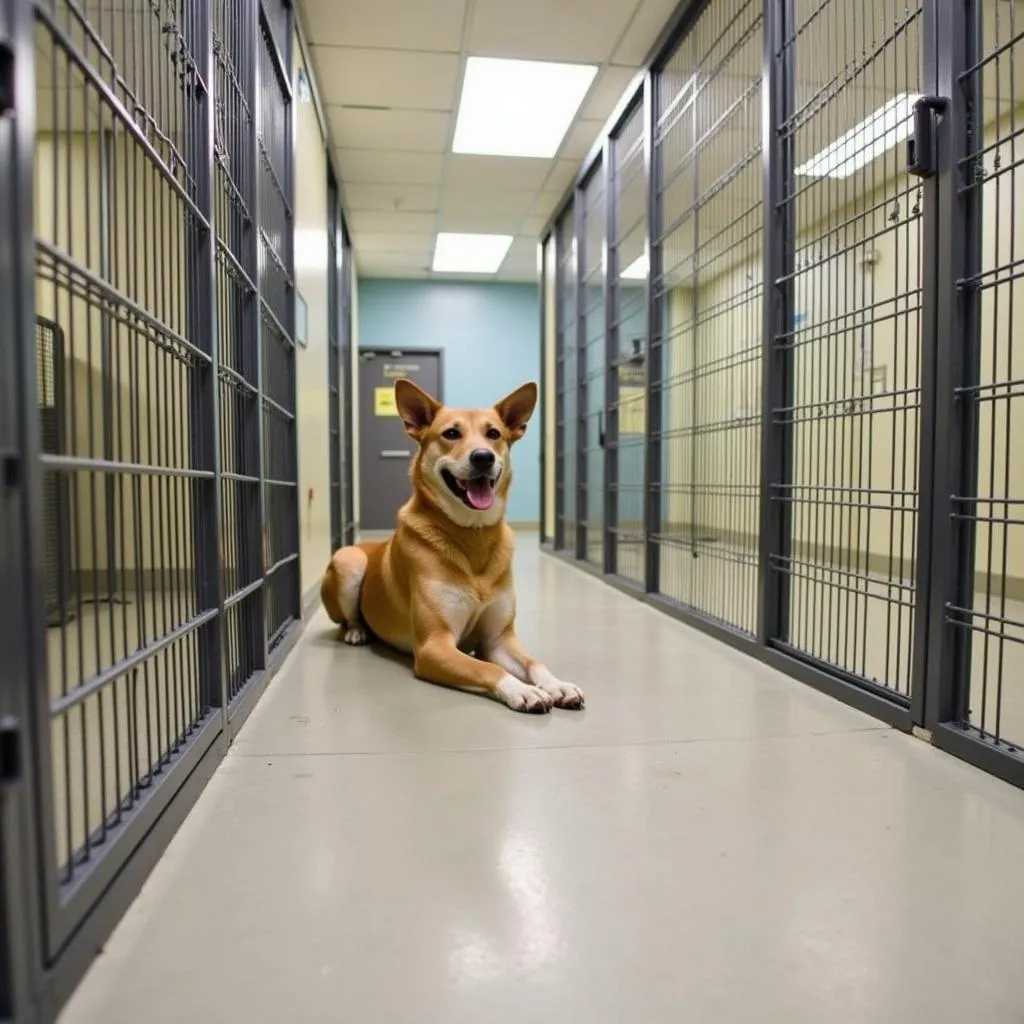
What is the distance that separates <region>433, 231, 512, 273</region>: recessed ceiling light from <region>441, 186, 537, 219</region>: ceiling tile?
0.63 metres

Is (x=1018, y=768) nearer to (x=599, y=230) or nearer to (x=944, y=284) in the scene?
(x=944, y=284)

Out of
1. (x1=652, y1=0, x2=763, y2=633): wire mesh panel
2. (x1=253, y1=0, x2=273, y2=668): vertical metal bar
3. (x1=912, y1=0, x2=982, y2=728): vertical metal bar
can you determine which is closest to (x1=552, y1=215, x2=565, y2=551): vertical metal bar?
(x1=652, y1=0, x2=763, y2=633): wire mesh panel

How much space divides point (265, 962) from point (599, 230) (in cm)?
552

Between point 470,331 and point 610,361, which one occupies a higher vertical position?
point 470,331

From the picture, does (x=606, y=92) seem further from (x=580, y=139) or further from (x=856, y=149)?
(x=856, y=149)

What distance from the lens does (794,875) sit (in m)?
1.08

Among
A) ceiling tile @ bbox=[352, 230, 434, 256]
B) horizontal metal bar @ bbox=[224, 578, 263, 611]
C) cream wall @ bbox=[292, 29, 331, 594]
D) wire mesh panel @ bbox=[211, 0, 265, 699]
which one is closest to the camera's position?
horizontal metal bar @ bbox=[224, 578, 263, 611]

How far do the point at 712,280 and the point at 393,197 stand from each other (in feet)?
12.6

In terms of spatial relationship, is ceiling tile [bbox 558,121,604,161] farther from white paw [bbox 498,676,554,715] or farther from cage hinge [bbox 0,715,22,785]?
cage hinge [bbox 0,715,22,785]

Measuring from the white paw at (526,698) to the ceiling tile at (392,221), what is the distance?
5586 millimetres

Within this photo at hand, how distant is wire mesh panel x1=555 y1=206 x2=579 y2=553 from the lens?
232 inches

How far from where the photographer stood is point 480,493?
2.29 metres

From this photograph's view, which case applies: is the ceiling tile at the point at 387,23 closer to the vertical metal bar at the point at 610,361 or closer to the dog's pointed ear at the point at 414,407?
the vertical metal bar at the point at 610,361

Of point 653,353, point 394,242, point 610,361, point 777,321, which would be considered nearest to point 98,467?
point 777,321
